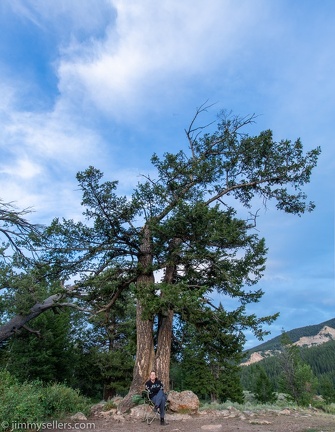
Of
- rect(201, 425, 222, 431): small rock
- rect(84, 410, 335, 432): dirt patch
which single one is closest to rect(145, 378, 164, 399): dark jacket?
rect(84, 410, 335, 432): dirt patch

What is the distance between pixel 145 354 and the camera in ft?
38.5

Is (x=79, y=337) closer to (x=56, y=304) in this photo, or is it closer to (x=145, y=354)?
(x=56, y=304)

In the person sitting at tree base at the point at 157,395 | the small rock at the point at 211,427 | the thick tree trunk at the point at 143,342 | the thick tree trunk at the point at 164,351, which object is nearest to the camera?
the small rock at the point at 211,427

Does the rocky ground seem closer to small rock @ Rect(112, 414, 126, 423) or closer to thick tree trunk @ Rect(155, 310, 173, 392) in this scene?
small rock @ Rect(112, 414, 126, 423)

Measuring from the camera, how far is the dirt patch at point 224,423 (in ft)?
25.7

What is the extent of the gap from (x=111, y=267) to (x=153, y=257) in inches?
66.0

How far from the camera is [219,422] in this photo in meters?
8.88

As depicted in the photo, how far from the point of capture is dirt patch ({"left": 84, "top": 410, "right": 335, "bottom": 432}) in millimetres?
7836

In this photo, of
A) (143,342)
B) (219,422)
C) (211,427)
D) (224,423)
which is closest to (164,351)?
(143,342)

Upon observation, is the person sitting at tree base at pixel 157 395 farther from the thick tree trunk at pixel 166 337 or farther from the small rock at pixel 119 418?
the thick tree trunk at pixel 166 337

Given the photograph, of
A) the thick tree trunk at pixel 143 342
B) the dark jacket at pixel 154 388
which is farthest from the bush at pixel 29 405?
the dark jacket at pixel 154 388

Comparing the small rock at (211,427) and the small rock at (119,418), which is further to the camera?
the small rock at (119,418)

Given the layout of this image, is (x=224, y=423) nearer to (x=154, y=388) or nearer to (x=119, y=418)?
(x=154, y=388)

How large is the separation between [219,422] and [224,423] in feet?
0.84
